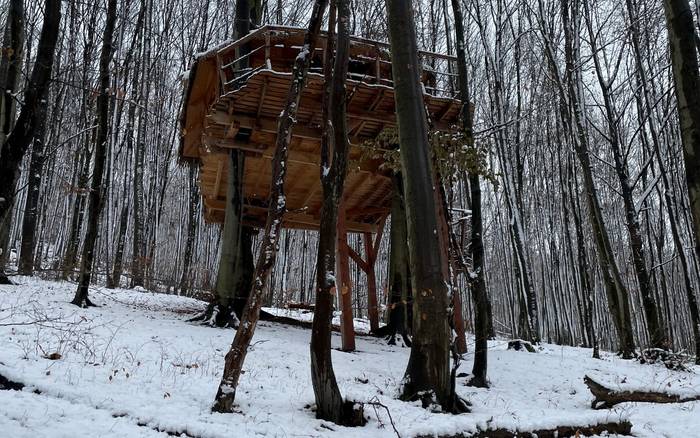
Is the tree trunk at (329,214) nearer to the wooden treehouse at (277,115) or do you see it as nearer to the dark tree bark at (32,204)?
the wooden treehouse at (277,115)

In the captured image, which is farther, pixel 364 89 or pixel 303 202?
pixel 303 202

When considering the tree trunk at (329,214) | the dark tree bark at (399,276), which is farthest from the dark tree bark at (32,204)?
the tree trunk at (329,214)

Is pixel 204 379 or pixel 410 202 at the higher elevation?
pixel 410 202

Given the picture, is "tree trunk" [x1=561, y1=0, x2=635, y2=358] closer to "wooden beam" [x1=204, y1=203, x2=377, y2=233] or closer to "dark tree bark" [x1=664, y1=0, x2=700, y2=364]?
"wooden beam" [x1=204, y1=203, x2=377, y2=233]

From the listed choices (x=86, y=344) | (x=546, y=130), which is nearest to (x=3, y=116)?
(x=86, y=344)

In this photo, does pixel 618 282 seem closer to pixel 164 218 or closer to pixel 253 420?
pixel 253 420

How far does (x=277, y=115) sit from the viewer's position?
8.53 m

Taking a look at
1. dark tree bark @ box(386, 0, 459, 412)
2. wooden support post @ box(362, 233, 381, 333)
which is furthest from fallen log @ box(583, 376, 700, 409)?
wooden support post @ box(362, 233, 381, 333)

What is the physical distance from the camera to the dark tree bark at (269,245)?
422cm

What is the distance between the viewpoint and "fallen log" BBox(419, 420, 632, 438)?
4414mm

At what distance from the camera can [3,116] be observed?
5965mm

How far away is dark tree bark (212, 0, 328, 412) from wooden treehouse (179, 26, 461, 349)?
4.70 feet

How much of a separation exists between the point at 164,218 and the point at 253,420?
31.5 meters

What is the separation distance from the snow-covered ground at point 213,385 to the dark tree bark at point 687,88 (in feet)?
8.90
